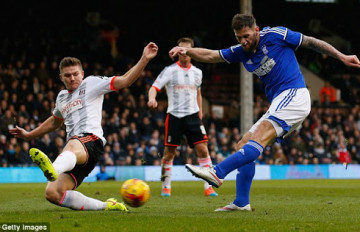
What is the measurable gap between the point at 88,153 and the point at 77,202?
602 mm

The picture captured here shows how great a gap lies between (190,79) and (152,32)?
19.5 metres

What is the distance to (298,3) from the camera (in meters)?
35.0

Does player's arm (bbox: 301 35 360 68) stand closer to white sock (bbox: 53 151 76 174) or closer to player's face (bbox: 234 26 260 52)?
player's face (bbox: 234 26 260 52)

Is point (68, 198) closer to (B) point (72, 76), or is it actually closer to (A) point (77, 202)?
(A) point (77, 202)

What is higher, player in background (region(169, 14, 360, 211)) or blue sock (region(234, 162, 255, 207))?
player in background (region(169, 14, 360, 211))

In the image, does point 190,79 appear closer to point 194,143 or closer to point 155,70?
point 194,143

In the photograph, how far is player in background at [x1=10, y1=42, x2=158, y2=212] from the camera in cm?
797

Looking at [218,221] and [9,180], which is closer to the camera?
[218,221]

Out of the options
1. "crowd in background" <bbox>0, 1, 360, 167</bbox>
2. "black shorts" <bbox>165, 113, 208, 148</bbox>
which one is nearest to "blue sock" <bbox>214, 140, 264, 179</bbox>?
"black shorts" <bbox>165, 113, 208, 148</bbox>

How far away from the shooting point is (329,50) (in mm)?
8086

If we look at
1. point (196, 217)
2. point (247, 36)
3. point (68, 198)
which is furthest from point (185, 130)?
point (196, 217)

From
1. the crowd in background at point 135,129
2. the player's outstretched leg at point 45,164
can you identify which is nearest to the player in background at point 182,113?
the player's outstretched leg at point 45,164

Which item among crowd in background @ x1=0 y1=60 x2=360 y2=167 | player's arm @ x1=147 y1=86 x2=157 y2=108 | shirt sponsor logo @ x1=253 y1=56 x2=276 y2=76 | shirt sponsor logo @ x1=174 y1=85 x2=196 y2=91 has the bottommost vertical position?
crowd in background @ x1=0 y1=60 x2=360 y2=167

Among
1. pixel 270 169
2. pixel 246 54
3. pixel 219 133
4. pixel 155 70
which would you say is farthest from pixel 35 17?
Answer: pixel 246 54
